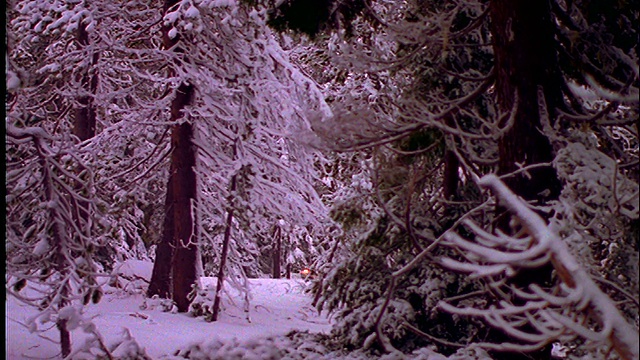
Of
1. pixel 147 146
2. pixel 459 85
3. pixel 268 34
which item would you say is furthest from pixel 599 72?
pixel 147 146

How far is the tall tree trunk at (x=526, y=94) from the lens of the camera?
6070 mm

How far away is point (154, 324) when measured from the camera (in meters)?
10.1

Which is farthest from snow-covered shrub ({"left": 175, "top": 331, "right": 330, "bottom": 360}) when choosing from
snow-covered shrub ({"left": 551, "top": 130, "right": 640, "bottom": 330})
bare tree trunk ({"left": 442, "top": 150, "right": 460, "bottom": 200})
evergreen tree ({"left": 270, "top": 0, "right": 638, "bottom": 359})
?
snow-covered shrub ({"left": 551, "top": 130, "right": 640, "bottom": 330})

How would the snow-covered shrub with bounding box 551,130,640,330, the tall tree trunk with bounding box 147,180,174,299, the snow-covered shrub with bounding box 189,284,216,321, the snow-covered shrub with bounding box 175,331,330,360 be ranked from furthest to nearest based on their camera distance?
1. the tall tree trunk with bounding box 147,180,174,299
2. the snow-covered shrub with bounding box 189,284,216,321
3. the snow-covered shrub with bounding box 175,331,330,360
4. the snow-covered shrub with bounding box 551,130,640,330

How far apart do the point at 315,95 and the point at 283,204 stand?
2277 millimetres

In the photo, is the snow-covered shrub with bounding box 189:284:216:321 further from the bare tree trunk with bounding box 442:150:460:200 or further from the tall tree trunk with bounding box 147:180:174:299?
the bare tree trunk with bounding box 442:150:460:200

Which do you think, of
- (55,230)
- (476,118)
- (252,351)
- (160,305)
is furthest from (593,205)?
(160,305)

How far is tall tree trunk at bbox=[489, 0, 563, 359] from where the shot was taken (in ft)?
19.9

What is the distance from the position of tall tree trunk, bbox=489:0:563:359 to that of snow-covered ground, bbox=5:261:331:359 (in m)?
4.51

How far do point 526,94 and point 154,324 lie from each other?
7041mm

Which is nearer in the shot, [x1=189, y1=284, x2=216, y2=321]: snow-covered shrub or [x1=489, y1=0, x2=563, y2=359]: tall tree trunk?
[x1=489, y1=0, x2=563, y2=359]: tall tree trunk

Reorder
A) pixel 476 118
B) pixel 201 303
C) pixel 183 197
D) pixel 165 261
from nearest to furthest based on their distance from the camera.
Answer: pixel 476 118, pixel 201 303, pixel 183 197, pixel 165 261

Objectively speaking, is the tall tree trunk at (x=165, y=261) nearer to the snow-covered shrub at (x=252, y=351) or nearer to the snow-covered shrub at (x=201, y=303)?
the snow-covered shrub at (x=201, y=303)

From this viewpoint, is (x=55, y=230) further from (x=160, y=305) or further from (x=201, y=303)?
(x=160, y=305)
